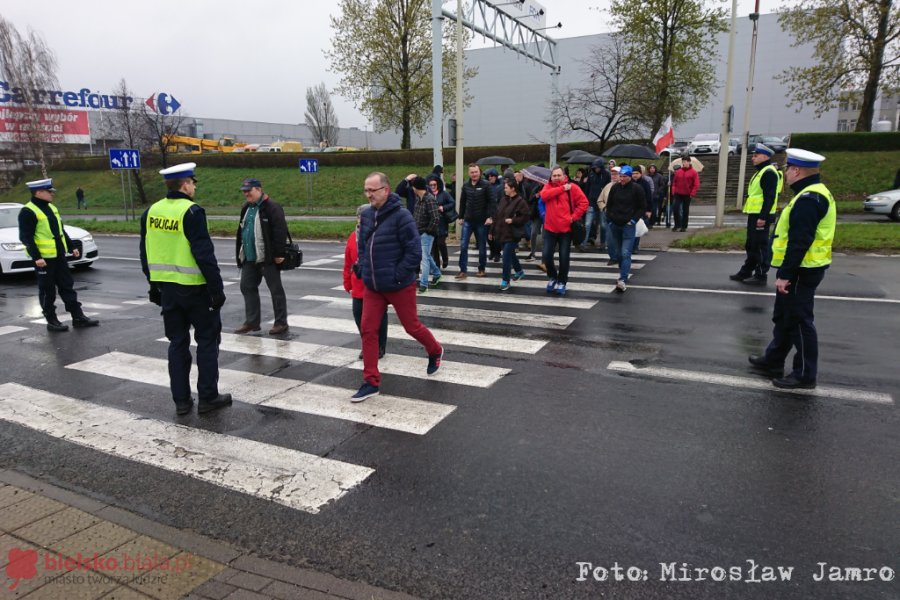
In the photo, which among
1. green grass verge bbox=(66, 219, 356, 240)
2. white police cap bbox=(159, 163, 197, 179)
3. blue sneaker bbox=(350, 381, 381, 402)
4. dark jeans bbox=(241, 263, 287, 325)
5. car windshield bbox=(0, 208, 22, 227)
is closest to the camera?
white police cap bbox=(159, 163, 197, 179)

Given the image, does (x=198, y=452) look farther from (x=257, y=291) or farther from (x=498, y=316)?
(x=498, y=316)

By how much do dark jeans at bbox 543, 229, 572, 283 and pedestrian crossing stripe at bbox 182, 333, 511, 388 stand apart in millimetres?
3583

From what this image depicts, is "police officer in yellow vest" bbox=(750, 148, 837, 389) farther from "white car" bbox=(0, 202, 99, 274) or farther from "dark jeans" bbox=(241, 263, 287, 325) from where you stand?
"white car" bbox=(0, 202, 99, 274)

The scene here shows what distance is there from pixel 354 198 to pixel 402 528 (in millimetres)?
33049

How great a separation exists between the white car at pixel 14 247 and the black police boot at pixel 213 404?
8.08 metres

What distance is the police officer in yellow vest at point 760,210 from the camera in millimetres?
9203

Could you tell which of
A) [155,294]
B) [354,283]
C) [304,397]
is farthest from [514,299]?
[155,294]

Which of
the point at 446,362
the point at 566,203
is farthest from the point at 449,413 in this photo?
the point at 566,203

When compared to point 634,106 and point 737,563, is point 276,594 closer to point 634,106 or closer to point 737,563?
point 737,563

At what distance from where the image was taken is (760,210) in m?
9.50

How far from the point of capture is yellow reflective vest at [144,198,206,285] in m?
4.86

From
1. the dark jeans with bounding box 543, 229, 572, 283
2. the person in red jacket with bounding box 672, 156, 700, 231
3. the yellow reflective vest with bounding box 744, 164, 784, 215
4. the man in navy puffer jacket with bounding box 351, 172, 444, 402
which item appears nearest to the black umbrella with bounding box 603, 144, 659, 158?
the person in red jacket with bounding box 672, 156, 700, 231

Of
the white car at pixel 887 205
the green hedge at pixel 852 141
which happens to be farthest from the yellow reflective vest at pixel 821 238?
the green hedge at pixel 852 141

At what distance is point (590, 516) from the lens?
347 centimetres
